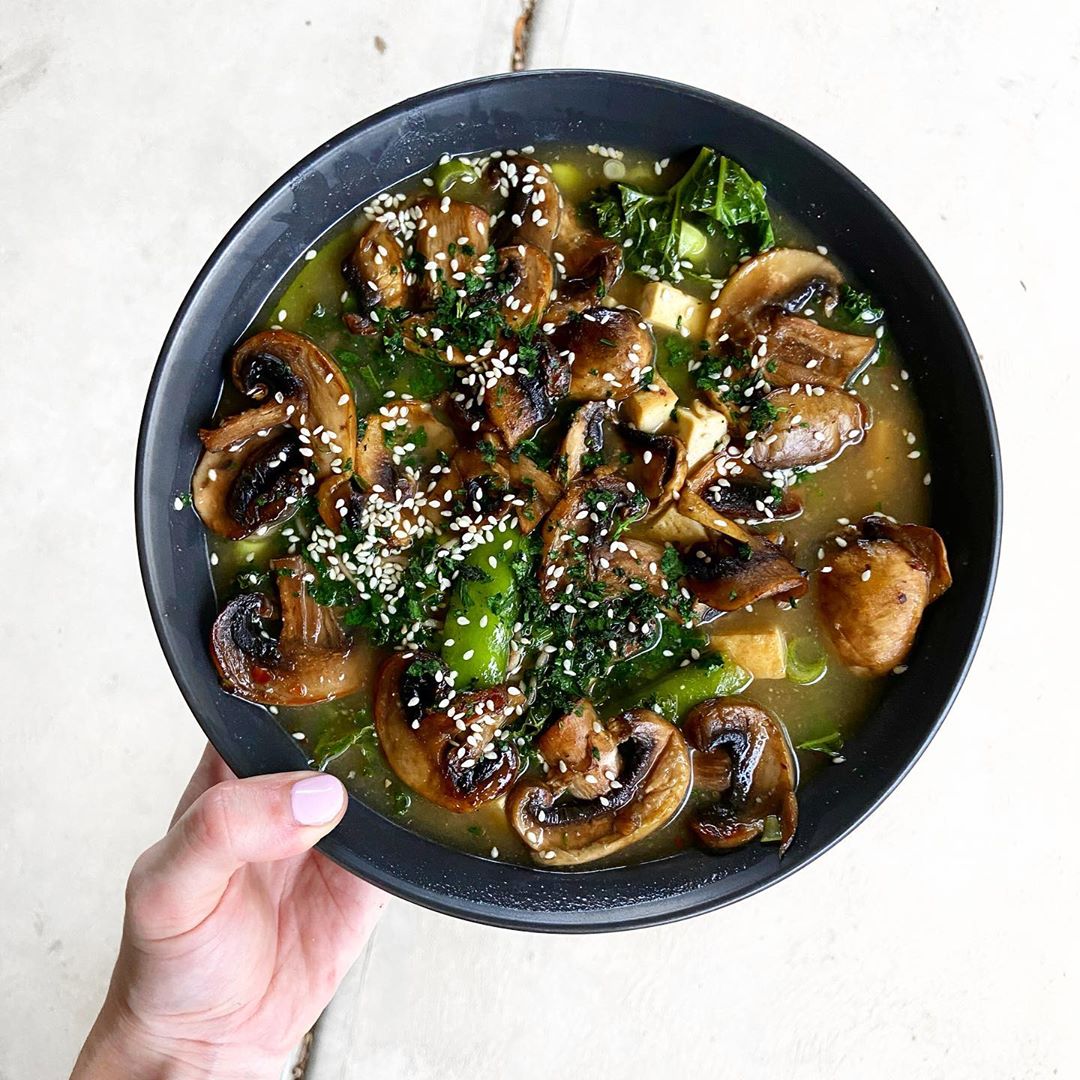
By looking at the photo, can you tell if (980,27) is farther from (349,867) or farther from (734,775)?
(349,867)

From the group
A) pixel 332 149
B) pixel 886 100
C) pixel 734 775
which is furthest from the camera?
pixel 886 100

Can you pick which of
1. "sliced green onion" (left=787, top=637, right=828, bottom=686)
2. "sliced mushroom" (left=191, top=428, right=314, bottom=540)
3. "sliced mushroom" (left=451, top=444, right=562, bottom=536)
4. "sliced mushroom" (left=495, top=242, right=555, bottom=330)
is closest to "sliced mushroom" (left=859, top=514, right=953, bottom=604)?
"sliced green onion" (left=787, top=637, right=828, bottom=686)

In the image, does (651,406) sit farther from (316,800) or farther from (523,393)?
(316,800)

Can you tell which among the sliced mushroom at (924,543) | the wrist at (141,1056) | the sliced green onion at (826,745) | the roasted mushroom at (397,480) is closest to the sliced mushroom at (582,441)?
the roasted mushroom at (397,480)

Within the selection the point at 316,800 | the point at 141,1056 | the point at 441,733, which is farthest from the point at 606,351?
the point at 141,1056

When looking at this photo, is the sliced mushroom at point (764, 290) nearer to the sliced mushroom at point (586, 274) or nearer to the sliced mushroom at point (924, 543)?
the sliced mushroom at point (586, 274)

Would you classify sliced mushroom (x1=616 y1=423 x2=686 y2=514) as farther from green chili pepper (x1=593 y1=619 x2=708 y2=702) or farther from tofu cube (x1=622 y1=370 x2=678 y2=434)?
green chili pepper (x1=593 y1=619 x2=708 y2=702)

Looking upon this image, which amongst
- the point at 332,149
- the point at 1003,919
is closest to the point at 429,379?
the point at 332,149

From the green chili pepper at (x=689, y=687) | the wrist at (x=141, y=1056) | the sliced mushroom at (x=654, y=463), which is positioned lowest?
the wrist at (x=141, y=1056)
